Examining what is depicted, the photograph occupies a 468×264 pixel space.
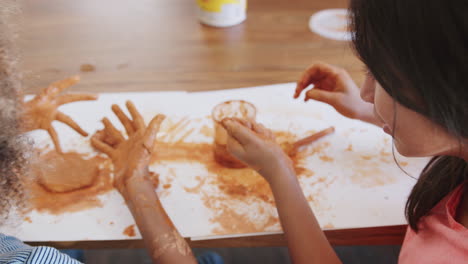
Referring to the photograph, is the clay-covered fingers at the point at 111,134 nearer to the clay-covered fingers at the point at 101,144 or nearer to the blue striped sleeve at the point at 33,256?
the clay-covered fingers at the point at 101,144

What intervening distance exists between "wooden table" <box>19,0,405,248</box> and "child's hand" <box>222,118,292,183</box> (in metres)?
0.29

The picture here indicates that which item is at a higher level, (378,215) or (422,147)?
(422,147)

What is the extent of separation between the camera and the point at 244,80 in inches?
39.4

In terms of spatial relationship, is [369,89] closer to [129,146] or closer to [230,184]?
[230,184]

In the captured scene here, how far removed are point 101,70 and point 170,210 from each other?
0.49 metres

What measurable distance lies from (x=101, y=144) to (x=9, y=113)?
0.34m

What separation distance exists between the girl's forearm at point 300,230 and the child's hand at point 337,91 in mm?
225

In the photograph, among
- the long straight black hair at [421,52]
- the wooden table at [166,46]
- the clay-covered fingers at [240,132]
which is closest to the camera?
the long straight black hair at [421,52]

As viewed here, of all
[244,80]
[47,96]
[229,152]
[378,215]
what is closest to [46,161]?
[47,96]

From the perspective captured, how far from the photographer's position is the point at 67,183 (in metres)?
0.76

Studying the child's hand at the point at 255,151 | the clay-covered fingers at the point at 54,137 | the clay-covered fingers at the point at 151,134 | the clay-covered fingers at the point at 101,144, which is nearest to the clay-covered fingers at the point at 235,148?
the child's hand at the point at 255,151

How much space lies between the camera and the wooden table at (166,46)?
1008 millimetres

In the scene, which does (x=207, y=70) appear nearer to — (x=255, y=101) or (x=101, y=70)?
(x=255, y=101)

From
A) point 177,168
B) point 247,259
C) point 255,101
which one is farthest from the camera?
point 247,259
